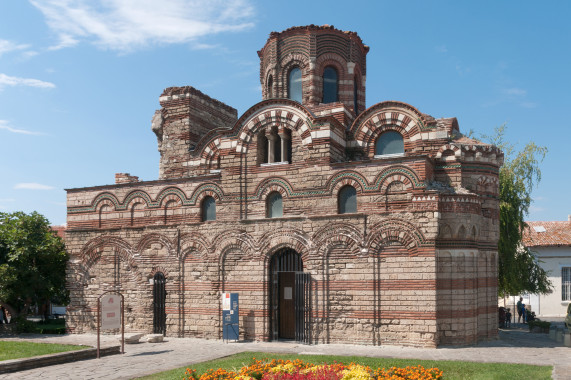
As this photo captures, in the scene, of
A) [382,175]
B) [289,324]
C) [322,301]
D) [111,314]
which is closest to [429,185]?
[382,175]

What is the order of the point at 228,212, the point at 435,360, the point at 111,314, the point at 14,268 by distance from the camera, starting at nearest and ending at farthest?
the point at 435,360 < the point at 111,314 < the point at 228,212 < the point at 14,268

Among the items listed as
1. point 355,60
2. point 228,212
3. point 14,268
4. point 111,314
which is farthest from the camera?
point 355,60

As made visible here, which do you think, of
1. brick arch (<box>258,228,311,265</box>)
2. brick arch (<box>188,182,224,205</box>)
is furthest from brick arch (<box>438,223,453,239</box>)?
brick arch (<box>188,182,224,205</box>)

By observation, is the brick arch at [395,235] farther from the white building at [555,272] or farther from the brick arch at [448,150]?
the white building at [555,272]

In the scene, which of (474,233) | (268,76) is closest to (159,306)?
(268,76)

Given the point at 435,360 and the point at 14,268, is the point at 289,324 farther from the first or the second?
the point at 14,268

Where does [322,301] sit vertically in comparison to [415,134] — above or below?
below

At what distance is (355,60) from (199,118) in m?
6.40

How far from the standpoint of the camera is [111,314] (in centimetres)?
1473

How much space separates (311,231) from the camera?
51.1 ft

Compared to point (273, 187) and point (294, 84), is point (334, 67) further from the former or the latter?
point (273, 187)

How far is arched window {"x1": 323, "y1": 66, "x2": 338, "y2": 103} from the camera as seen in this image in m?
20.2

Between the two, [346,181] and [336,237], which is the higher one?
[346,181]

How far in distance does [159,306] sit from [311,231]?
5.88 meters
